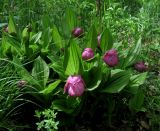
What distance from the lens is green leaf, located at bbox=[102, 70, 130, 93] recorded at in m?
2.06

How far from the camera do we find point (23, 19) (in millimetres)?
3225

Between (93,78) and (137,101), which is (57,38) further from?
(137,101)

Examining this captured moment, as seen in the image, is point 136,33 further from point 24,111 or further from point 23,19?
point 24,111

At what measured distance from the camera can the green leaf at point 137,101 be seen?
2197mm

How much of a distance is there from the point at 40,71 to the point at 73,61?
251 mm

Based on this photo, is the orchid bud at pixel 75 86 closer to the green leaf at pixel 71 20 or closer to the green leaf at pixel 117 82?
the green leaf at pixel 117 82

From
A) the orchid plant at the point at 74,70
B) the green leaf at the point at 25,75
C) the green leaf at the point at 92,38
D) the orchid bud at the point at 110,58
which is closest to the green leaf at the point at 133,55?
the orchid plant at the point at 74,70

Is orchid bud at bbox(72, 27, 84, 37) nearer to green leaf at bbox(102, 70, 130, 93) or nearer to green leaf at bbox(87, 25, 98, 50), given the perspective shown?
green leaf at bbox(87, 25, 98, 50)

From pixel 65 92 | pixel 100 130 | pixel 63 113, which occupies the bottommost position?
pixel 100 130

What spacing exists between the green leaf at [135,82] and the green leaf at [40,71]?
19.1 inches

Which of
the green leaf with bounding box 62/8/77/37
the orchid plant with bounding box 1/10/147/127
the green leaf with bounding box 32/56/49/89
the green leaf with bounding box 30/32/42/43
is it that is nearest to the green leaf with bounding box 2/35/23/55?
the orchid plant with bounding box 1/10/147/127

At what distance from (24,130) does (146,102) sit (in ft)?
2.57

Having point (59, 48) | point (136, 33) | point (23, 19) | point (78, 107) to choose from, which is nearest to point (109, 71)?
point (78, 107)

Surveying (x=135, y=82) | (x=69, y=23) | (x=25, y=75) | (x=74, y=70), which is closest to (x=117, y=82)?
(x=135, y=82)
